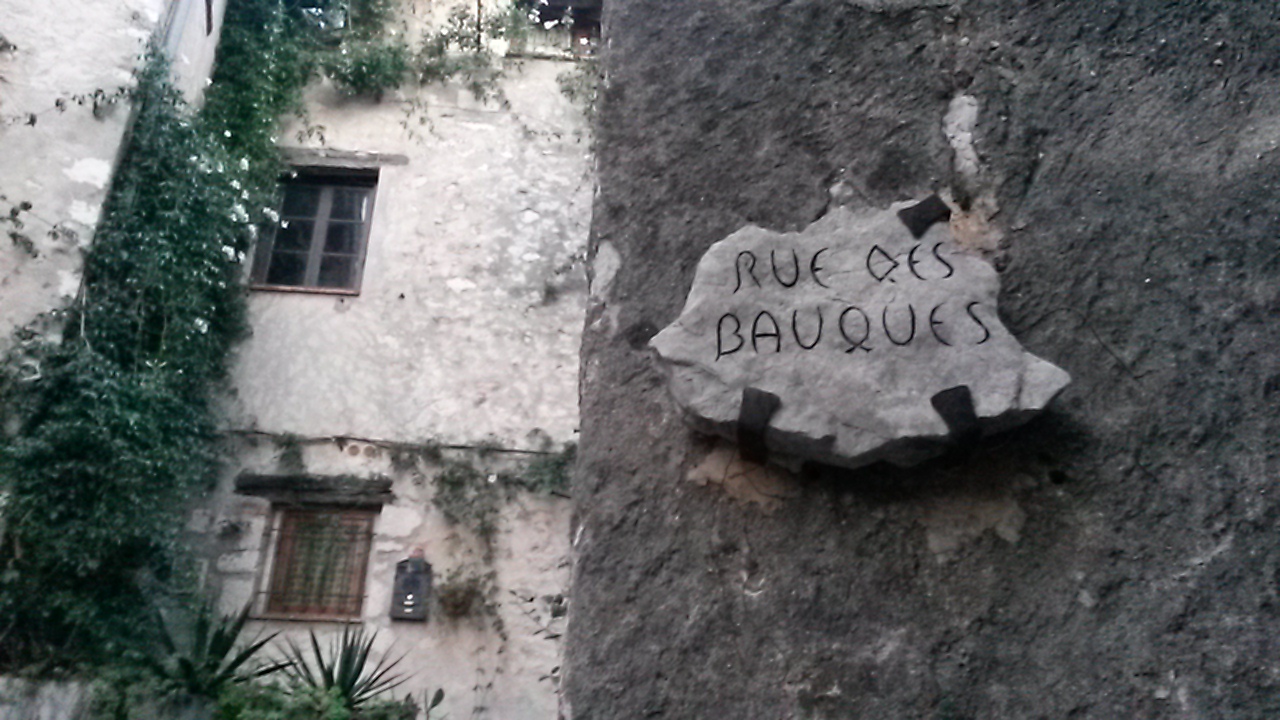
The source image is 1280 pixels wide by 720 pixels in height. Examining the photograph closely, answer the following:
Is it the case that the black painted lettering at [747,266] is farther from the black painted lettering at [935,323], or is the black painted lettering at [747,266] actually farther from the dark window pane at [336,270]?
the dark window pane at [336,270]

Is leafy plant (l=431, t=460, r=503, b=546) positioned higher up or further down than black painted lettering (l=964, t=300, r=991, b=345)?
higher up

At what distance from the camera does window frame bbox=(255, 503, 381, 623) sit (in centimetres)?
579

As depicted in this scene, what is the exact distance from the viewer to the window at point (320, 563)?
582 cm

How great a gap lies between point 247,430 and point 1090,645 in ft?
18.4

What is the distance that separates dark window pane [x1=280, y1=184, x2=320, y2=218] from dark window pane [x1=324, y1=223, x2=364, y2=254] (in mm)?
188

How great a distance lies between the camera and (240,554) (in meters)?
5.91

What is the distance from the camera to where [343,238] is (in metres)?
6.92

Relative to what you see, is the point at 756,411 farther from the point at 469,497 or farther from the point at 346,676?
the point at 469,497

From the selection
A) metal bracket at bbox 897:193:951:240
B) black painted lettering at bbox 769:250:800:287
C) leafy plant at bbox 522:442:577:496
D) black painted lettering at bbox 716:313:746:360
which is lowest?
black painted lettering at bbox 716:313:746:360

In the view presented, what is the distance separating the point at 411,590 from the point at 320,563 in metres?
0.58

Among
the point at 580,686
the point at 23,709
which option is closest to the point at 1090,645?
the point at 580,686

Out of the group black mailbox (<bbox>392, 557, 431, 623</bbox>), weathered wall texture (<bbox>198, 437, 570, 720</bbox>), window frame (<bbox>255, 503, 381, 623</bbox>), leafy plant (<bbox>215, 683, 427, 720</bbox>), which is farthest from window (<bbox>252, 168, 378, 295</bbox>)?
leafy plant (<bbox>215, 683, 427, 720</bbox>)

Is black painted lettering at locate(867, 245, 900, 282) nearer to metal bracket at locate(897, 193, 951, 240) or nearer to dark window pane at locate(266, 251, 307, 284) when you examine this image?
metal bracket at locate(897, 193, 951, 240)

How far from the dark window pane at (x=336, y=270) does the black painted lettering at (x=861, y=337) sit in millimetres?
5640
